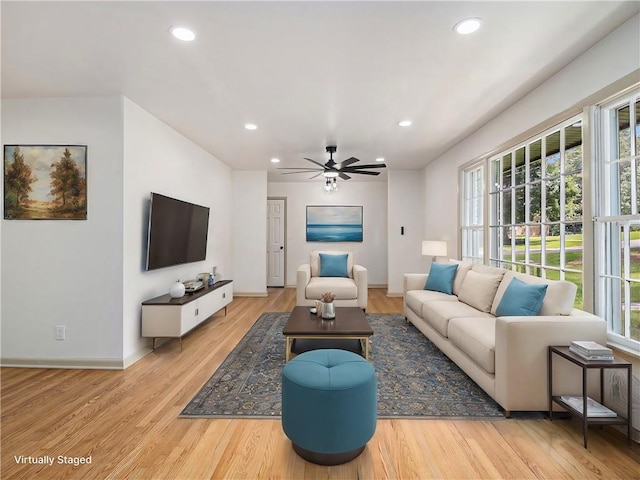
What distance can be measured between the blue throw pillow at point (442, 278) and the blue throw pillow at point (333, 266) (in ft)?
4.93

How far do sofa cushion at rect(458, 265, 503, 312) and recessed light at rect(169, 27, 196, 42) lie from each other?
129 inches

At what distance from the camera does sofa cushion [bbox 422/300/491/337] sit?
9.74 feet

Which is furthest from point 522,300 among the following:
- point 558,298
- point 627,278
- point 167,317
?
point 167,317

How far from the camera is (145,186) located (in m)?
3.27

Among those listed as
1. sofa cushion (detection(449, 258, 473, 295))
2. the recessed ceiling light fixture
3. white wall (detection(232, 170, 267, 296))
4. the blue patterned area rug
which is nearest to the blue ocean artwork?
white wall (detection(232, 170, 267, 296))

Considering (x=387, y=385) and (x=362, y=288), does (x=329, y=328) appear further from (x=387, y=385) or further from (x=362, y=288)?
(x=362, y=288)

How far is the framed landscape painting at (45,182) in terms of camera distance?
2916 mm

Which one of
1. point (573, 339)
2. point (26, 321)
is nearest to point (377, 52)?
point (573, 339)

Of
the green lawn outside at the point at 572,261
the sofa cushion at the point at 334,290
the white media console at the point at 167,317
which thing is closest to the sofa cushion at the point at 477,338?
the green lawn outside at the point at 572,261

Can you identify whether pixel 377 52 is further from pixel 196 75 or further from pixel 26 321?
pixel 26 321

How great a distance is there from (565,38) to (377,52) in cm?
124

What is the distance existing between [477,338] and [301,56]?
8.17 feet

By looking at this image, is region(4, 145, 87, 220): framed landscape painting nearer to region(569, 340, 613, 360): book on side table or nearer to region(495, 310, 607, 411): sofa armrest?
region(495, 310, 607, 411): sofa armrest

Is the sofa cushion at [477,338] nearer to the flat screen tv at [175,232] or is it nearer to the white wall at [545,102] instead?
the white wall at [545,102]
